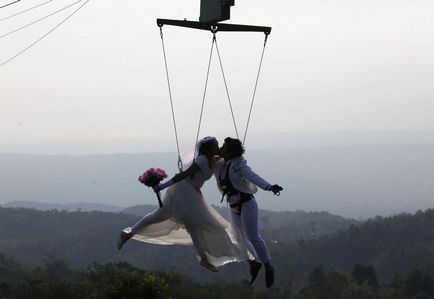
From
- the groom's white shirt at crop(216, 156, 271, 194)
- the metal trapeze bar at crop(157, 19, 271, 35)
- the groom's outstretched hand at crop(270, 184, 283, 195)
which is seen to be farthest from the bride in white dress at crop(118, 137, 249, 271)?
the metal trapeze bar at crop(157, 19, 271, 35)

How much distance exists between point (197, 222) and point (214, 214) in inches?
11.4

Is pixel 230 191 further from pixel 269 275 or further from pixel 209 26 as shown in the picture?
pixel 209 26

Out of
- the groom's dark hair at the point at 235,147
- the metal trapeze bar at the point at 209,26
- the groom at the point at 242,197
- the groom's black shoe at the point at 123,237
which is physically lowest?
the groom's black shoe at the point at 123,237

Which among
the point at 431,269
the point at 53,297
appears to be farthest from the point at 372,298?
the point at 53,297

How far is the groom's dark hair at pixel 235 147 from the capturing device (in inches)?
398

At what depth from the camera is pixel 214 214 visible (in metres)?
10.8

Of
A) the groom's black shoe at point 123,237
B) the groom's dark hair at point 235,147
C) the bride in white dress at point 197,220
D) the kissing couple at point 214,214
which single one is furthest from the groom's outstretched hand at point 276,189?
the groom's black shoe at point 123,237

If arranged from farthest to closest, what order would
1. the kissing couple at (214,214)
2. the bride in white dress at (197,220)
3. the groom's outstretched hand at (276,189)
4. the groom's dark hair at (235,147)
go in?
the bride in white dress at (197,220)
the kissing couple at (214,214)
the groom's dark hair at (235,147)
the groom's outstretched hand at (276,189)

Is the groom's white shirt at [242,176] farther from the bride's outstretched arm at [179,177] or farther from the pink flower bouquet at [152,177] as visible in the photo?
the pink flower bouquet at [152,177]

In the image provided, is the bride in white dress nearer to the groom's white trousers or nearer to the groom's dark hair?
the groom's white trousers

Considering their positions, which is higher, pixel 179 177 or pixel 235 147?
pixel 235 147

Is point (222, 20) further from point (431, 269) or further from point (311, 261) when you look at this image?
point (311, 261)

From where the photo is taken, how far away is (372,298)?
320ft

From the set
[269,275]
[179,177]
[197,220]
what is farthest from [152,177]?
[269,275]
